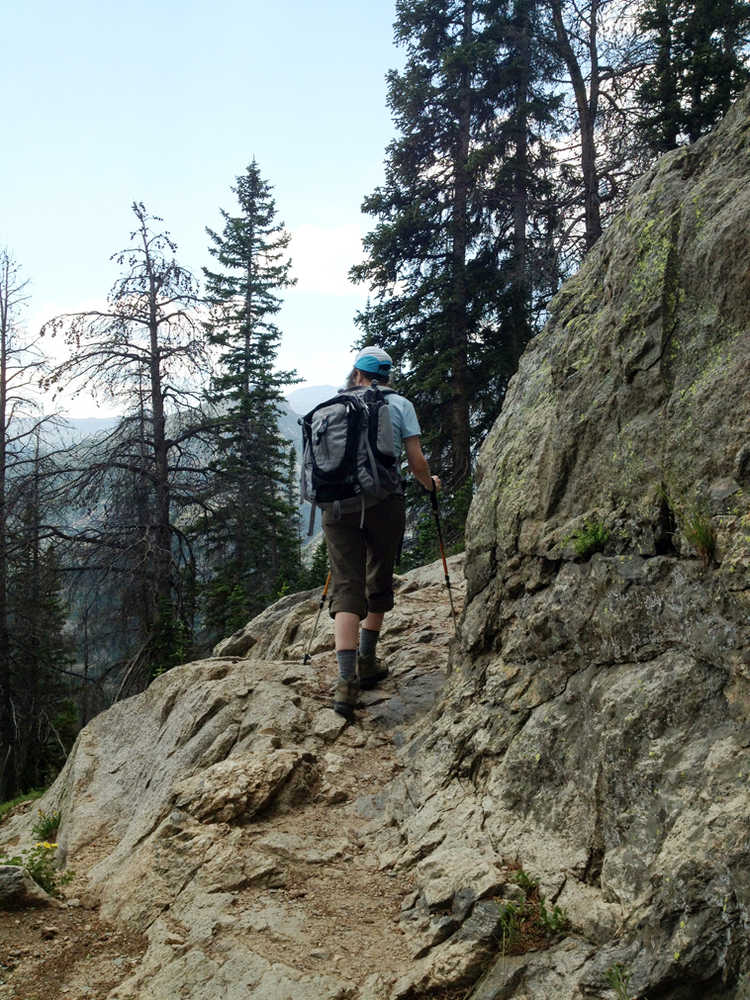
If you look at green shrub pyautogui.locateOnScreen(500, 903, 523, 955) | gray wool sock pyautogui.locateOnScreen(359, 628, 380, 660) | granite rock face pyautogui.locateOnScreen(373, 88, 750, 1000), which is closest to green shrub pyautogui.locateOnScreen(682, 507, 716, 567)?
granite rock face pyautogui.locateOnScreen(373, 88, 750, 1000)

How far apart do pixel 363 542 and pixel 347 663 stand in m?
0.93

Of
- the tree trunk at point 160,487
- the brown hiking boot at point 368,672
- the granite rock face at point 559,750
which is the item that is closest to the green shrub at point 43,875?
the granite rock face at point 559,750

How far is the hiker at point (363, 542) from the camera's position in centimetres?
550

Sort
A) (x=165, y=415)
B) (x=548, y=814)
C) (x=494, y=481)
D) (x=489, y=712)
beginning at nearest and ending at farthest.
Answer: (x=548, y=814) < (x=489, y=712) < (x=494, y=481) < (x=165, y=415)

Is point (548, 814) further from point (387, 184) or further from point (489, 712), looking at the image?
point (387, 184)

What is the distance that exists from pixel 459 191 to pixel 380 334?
168 inches

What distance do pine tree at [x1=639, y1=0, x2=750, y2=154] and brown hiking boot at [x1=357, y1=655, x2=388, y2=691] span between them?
1219 cm

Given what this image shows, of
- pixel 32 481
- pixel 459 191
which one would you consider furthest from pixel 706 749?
pixel 459 191

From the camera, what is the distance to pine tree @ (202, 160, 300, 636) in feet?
48.2

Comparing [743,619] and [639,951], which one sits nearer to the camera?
[639,951]

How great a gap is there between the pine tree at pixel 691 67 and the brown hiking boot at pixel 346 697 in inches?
497

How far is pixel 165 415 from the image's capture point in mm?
14492

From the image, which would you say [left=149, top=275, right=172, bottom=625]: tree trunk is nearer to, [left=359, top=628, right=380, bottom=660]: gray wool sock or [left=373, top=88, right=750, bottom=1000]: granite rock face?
[left=359, top=628, right=380, bottom=660]: gray wool sock

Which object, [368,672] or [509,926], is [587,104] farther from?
[509,926]
